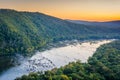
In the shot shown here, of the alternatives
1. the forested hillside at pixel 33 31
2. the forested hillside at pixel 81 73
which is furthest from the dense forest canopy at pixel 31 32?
the forested hillside at pixel 81 73

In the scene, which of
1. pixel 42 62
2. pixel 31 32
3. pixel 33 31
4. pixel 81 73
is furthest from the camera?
pixel 33 31

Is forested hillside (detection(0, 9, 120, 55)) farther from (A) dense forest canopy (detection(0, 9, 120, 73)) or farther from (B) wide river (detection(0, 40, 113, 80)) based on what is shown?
(B) wide river (detection(0, 40, 113, 80))

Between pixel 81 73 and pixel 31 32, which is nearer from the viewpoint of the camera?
pixel 81 73

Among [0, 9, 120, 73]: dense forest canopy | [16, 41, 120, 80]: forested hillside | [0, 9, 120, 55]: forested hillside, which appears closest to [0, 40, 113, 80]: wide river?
[0, 9, 120, 73]: dense forest canopy

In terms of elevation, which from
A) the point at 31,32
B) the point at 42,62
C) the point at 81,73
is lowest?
the point at 42,62

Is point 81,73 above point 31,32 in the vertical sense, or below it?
above

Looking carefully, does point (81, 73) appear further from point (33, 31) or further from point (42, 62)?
point (33, 31)

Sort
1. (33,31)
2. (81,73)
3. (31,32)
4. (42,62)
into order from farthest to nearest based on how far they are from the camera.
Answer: (33,31), (31,32), (42,62), (81,73)

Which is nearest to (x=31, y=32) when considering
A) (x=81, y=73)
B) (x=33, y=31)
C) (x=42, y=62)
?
(x=33, y=31)

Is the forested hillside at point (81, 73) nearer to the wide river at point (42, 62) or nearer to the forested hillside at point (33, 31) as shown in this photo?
the wide river at point (42, 62)
